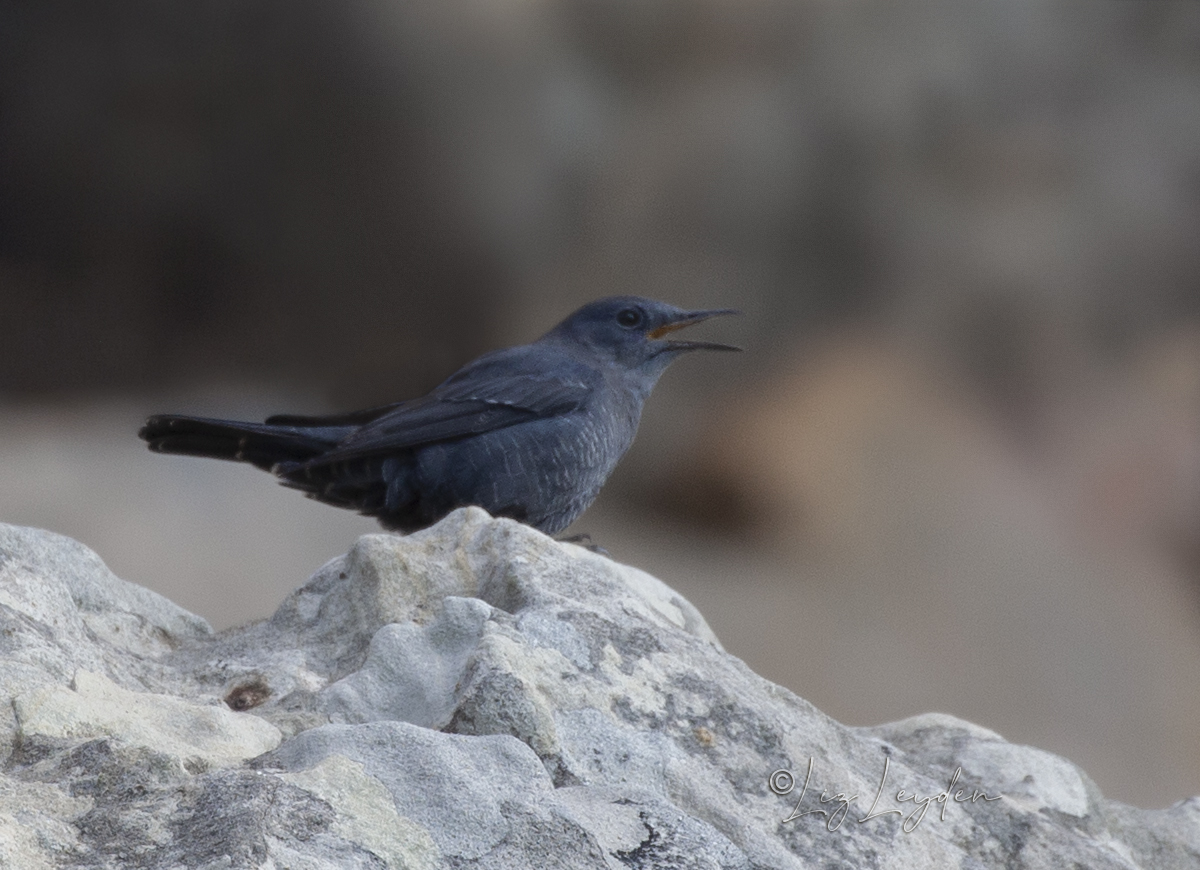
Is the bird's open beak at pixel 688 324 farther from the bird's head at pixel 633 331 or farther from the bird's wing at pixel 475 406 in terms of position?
the bird's wing at pixel 475 406

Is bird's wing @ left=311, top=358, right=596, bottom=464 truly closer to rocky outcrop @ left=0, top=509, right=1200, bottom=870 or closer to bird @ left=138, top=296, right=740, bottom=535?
bird @ left=138, top=296, right=740, bottom=535

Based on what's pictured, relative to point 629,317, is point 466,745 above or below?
below

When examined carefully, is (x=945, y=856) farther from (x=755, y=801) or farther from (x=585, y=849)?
(x=585, y=849)

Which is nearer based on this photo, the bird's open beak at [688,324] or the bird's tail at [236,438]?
the bird's tail at [236,438]

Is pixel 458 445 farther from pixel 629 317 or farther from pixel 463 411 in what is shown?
pixel 629 317

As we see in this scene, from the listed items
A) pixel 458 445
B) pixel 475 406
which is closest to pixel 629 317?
pixel 475 406

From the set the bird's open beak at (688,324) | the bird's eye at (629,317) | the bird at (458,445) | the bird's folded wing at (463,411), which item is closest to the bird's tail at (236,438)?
the bird at (458,445)

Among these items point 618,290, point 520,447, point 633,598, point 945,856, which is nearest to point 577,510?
point 520,447
